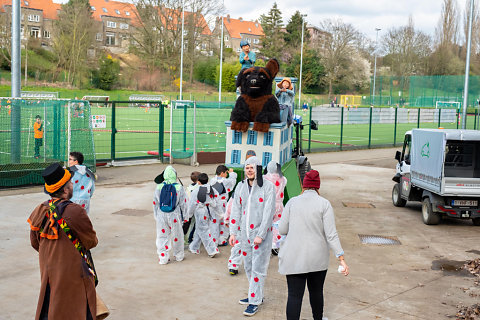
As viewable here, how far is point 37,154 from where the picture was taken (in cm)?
1583

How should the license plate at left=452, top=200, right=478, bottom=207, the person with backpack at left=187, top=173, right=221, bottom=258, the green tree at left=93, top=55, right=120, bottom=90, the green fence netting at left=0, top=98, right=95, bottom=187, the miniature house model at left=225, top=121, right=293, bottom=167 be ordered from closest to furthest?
the person with backpack at left=187, top=173, right=221, bottom=258 < the miniature house model at left=225, top=121, right=293, bottom=167 < the license plate at left=452, top=200, right=478, bottom=207 < the green fence netting at left=0, top=98, right=95, bottom=187 < the green tree at left=93, top=55, right=120, bottom=90

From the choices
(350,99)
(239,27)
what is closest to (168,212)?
(350,99)

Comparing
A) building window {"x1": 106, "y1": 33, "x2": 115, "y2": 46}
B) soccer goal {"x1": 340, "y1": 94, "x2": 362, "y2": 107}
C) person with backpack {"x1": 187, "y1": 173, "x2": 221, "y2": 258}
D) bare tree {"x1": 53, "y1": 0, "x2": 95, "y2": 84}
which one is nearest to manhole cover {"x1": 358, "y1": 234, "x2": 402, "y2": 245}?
person with backpack {"x1": 187, "y1": 173, "x2": 221, "y2": 258}

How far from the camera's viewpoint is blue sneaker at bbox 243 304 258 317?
6641 millimetres

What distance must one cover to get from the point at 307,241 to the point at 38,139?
1234 cm

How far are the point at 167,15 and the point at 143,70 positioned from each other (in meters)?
8.31

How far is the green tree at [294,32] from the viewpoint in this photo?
285 ft

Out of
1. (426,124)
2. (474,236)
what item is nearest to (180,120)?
(474,236)

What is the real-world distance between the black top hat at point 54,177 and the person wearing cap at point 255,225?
8.37ft

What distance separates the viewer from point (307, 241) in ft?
18.2

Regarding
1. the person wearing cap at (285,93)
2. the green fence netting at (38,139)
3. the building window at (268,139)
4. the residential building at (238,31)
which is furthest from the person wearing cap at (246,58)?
the residential building at (238,31)

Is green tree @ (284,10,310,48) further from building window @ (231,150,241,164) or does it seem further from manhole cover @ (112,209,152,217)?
building window @ (231,150,241,164)

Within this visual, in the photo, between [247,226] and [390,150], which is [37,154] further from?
[390,150]

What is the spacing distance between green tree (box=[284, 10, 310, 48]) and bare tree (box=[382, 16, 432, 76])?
1297cm
